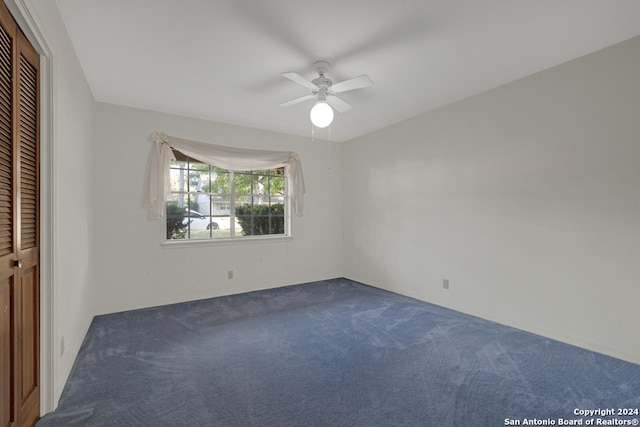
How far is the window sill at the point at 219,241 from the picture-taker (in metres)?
3.95

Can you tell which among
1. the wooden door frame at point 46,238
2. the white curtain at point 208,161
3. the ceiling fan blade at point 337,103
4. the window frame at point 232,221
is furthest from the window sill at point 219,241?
the ceiling fan blade at point 337,103

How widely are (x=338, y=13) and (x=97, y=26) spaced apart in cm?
172

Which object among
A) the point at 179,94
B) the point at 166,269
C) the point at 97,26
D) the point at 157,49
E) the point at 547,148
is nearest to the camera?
the point at 97,26

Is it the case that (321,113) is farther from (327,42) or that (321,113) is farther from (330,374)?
(330,374)

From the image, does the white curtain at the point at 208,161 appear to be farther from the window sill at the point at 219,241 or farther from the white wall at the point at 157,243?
the window sill at the point at 219,241

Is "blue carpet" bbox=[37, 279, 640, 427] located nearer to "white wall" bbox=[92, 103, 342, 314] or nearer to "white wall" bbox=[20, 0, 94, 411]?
"white wall" bbox=[20, 0, 94, 411]

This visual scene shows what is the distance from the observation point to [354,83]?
101 inches

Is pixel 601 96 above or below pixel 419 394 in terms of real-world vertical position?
above

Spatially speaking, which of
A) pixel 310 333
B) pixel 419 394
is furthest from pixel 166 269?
pixel 419 394

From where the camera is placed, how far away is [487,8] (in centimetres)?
200

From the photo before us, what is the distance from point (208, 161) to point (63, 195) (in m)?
2.12

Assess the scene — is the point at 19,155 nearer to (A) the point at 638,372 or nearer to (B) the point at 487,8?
(B) the point at 487,8

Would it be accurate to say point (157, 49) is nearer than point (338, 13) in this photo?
No

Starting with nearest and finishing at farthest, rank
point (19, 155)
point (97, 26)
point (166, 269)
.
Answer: point (19, 155), point (97, 26), point (166, 269)
